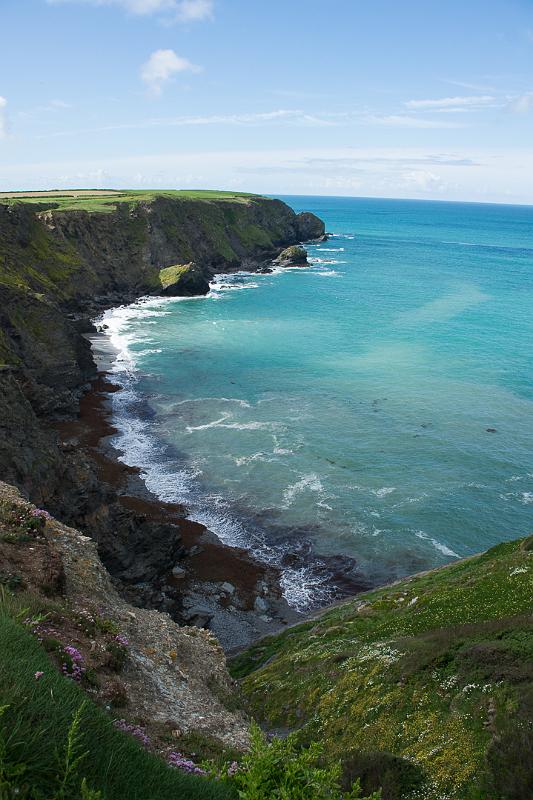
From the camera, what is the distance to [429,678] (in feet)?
64.0

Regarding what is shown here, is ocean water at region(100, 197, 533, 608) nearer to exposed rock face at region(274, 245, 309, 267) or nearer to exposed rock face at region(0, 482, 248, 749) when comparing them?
exposed rock face at region(0, 482, 248, 749)

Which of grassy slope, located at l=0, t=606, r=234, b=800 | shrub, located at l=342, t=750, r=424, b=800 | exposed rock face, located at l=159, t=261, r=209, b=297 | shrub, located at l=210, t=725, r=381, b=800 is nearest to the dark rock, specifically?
shrub, located at l=342, t=750, r=424, b=800

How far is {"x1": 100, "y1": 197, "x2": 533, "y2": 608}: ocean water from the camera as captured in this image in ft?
142

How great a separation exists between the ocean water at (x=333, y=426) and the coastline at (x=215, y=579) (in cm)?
141

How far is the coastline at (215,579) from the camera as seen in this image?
34344 millimetres

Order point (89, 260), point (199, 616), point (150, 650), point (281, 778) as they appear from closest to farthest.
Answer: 1. point (281, 778)
2. point (150, 650)
3. point (199, 616)
4. point (89, 260)

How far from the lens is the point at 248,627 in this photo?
3456 cm

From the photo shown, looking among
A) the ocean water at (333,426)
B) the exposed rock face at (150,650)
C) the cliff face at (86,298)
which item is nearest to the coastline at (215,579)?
the cliff face at (86,298)

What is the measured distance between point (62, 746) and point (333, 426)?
173 feet

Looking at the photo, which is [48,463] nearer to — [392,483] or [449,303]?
[392,483]

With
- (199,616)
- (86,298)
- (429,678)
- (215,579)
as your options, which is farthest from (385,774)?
(86,298)

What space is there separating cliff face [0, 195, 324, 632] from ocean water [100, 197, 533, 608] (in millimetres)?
6520

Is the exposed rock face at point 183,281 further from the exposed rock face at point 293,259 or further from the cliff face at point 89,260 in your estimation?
the exposed rock face at point 293,259

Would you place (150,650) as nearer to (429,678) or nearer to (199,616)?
(429,678)
